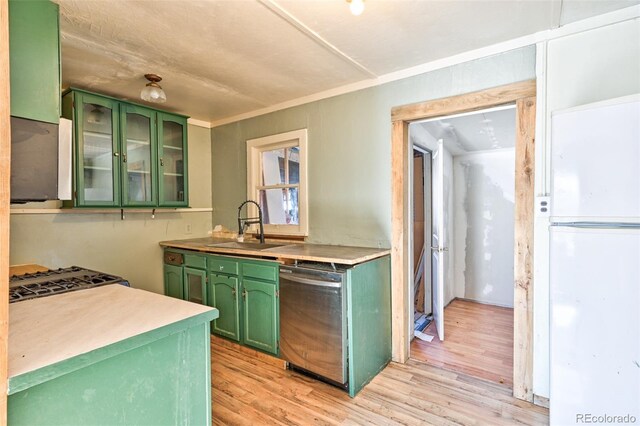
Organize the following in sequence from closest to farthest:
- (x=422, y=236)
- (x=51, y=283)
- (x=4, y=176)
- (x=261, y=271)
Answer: (x=4, y=176) < (x=51, y=283) < (x=261, y=271) < (x=422, y=236)

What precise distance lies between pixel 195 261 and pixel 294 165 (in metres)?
1.45

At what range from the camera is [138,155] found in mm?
3086

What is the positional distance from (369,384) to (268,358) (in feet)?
2.94

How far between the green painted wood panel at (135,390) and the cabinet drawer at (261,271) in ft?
4.24

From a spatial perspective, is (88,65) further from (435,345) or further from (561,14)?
(435,345)

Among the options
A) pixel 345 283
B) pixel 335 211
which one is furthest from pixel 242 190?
pixel 345 283

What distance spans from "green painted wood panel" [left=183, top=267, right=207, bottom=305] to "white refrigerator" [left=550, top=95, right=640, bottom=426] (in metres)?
2.79

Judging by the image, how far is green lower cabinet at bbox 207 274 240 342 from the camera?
281 cm

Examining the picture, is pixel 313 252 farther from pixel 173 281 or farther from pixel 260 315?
pixel 173 281

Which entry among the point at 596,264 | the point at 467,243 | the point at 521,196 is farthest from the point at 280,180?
the point at 467,243

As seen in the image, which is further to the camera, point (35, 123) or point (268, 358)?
point (268, 358)

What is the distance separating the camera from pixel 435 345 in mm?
2908

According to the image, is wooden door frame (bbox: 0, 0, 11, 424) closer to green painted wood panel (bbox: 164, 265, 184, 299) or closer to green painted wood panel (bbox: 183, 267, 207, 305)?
green painted wood panel (bbox: 183, 267, 207, 305)

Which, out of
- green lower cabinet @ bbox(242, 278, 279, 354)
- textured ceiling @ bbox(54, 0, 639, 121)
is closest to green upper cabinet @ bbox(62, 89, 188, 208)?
textured ceiling @ bbox(54, 0, 639, 121)
